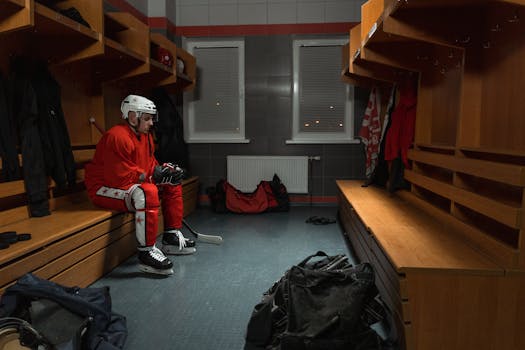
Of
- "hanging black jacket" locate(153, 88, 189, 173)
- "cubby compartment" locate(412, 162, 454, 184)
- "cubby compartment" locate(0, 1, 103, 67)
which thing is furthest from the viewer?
"hanging black jacket" locate(153, 88, 189, 173)

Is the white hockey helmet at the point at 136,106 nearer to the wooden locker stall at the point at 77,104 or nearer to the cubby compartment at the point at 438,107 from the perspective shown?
the wooden locker stall at the point at 77,104

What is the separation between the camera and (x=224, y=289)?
2664 mm

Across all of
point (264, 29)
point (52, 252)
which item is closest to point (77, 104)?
point (52, 252)

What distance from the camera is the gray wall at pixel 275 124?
18.1 ft

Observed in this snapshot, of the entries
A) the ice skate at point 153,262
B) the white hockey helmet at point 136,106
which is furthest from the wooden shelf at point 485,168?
the white hockey helmet at point 136,106

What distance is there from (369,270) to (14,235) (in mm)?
1767

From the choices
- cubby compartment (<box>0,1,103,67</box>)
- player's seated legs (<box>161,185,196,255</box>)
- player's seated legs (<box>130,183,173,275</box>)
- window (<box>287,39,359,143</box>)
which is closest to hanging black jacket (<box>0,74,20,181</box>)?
cubby compartment (<box>0,1,103,67</box>)

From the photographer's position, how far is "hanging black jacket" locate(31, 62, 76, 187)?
2.92 m

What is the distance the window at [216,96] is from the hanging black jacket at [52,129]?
264 centimetres

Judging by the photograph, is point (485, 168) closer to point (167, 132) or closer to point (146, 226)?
point (146, 226)

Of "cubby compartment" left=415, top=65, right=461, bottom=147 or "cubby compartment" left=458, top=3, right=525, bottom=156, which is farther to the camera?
"cubby compartment" left=415, top=65, right=461, bottom=147

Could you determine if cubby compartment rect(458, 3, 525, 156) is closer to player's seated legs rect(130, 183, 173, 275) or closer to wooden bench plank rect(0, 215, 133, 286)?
player's seated legs rect(130, 183, 173, 275)

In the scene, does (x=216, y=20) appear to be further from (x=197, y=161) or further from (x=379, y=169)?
(x=379, y=169)

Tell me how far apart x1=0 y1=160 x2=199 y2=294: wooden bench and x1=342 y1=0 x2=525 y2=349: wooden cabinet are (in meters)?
1.72
